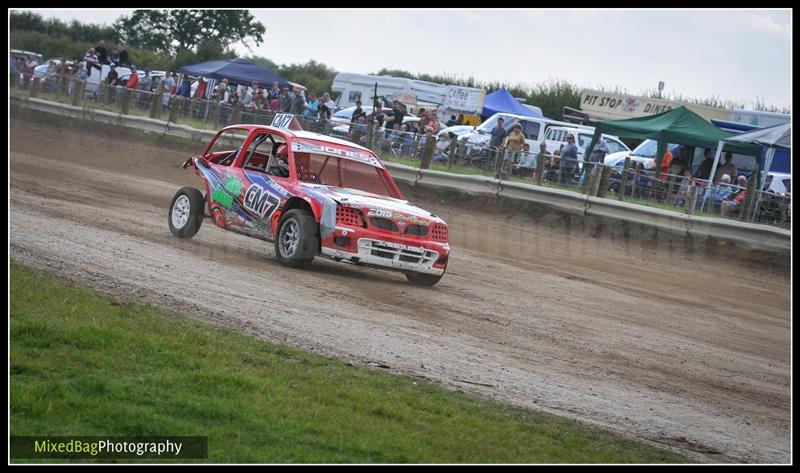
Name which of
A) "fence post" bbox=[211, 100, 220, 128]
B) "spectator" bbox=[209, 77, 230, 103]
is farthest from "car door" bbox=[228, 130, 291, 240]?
"spectator" bbox=[209, 77, 230, 103]

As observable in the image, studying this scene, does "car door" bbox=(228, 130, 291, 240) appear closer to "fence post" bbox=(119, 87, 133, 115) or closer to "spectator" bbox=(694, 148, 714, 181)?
"spectator" bbox=(694, 148, 714, 181)

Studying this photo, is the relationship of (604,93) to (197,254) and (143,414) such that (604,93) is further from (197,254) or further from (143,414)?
(143,414)

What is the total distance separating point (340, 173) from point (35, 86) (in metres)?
22.0

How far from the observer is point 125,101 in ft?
101

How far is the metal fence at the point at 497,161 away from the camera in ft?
65.4

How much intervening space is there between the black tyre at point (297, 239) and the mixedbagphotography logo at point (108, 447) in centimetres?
679

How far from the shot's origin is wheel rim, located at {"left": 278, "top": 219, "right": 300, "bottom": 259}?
486 inches

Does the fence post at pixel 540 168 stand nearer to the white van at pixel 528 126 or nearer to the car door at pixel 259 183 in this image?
the white van at pixel 528 126

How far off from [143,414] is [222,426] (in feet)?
1.35

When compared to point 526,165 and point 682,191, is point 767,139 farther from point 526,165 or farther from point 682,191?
point 526,165

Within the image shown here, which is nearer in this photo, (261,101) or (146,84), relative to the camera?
(261,101)

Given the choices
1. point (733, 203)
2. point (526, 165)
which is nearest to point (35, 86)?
point (526, 165)

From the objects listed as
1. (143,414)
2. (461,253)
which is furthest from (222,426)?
(461,253)

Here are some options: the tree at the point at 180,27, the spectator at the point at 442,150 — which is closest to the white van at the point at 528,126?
the spectator at the point at 442,150
